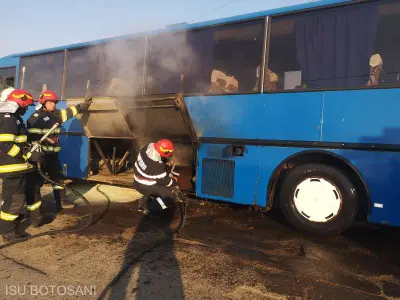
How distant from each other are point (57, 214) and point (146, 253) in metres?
2.30

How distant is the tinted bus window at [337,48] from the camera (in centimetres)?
375

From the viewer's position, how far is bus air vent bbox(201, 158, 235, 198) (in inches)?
187

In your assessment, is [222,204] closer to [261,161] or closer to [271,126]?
[261,161]

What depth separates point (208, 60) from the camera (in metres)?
5.03

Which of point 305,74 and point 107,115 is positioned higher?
point 305,74

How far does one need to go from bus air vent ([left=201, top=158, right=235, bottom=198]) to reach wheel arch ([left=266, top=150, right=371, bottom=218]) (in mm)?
624

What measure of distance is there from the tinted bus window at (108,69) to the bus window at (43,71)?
324 mm

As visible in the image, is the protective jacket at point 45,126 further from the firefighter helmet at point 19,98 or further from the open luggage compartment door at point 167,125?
the open luggage compartment door at point 167,125

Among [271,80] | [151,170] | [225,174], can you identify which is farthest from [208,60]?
[151,170]

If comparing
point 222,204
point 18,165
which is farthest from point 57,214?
point 222,204

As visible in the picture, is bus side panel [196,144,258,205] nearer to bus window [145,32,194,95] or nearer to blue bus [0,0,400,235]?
blue bus [0,0,400,235]

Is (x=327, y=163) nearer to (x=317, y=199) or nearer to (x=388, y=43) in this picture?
(x=317, y=199)

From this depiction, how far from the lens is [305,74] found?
423cm

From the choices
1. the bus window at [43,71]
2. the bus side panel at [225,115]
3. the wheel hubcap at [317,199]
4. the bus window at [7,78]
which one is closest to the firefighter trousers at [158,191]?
the bus side panel at [225,115]
